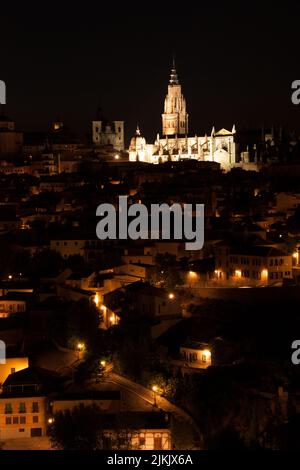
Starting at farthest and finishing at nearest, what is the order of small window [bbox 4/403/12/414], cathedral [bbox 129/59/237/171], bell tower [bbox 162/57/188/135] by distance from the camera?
1. bell tower [bbox 162/57/188/135]
2. cathedral [bbox 129/59/237/171]
3. small window [bbox 4/403/12/414]

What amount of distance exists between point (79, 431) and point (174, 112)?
38.0 metres

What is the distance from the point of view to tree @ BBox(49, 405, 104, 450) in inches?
486

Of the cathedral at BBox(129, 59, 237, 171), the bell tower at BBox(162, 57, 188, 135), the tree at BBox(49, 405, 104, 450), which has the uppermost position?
the bell tower at BBox(162, 57, 188, 135)

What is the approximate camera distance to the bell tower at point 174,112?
1911 inches

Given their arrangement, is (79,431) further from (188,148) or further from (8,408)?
(188,148)

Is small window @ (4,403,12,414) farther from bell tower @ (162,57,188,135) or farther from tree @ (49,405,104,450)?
bell tower @ (162,57,188,135)

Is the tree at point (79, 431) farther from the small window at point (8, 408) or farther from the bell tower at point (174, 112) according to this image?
the bell tower at point (174, 112)

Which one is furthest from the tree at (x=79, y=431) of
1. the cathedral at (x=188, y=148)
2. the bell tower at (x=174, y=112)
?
the bell tower at (x=174, y=112)

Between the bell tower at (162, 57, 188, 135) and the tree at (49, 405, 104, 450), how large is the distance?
1419 inches

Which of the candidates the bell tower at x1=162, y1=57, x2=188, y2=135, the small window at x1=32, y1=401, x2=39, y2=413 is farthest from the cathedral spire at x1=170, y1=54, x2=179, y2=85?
the small window at x1=32, y1=401, x2=39, y2=413

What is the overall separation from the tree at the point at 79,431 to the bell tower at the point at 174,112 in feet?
118

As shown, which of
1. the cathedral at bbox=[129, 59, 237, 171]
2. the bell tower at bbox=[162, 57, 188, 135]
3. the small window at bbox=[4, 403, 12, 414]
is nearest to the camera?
the small window at bbox=[4, 403, 12, 414]
